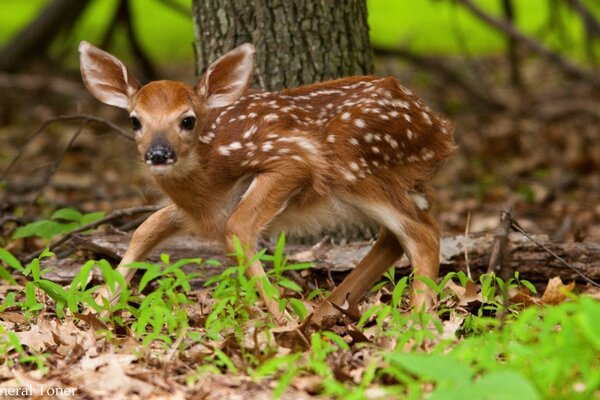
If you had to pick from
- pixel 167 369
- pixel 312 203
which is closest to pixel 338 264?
pixel 312 203

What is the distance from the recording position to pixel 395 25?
53.2 ft

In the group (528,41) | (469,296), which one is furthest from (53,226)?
(528,41)

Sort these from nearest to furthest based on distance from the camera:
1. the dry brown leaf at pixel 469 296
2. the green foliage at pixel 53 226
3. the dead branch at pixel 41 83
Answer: the dry brown leaf at pixel 469 296 < the green foliage at pixel 53 226 < the dead branch at pixel 41 83

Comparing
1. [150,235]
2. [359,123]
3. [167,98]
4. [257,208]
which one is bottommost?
[150,235]

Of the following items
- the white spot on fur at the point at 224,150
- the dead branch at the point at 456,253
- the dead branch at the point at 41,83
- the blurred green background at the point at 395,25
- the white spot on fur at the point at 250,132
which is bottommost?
the blurred green background at the point at 395,25

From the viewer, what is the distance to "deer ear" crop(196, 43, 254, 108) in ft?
15.0

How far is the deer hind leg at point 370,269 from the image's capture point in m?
4.78

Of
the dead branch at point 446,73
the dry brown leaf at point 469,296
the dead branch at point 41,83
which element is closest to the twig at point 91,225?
the dry brown leaf at point 469,296

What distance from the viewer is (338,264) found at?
522cm

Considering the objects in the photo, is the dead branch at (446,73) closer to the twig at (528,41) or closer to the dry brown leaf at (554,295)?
the twig at (528,41)

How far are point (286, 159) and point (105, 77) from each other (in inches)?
37.0

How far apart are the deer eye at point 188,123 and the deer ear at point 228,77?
0.74 ft

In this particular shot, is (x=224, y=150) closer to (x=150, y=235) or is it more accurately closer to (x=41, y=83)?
(x=150, y=235)

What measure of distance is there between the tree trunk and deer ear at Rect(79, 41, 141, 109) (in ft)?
3.88
